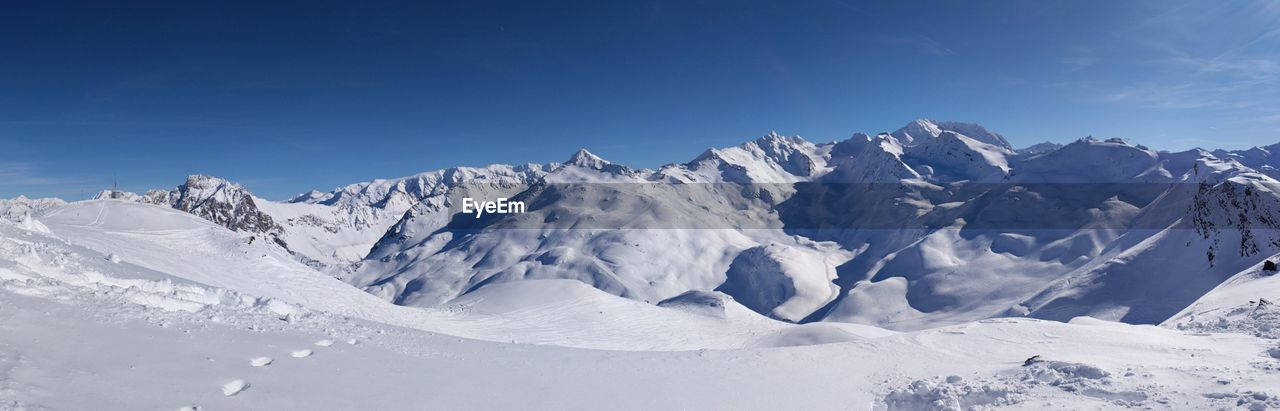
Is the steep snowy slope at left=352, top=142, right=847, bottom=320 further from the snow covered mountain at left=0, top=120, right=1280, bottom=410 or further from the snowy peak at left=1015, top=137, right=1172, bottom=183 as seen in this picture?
the snowy peak at left=1015, top=137, right=1172, bottom=183

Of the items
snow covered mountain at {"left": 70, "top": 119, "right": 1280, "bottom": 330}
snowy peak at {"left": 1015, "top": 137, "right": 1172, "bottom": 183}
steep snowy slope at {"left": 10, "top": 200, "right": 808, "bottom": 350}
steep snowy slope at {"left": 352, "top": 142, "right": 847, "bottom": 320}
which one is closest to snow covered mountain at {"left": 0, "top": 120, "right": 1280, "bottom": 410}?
steep snowy slope at {"left": 10, "top": 200, "right": 808, "bottom": 350}

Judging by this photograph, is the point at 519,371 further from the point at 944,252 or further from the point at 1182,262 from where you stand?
A: the point at 944,252

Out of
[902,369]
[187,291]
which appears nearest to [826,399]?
[902,369]

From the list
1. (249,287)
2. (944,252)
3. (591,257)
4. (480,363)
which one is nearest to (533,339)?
(249,287)

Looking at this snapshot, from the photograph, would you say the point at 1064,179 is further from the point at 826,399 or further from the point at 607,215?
the point at 826,399

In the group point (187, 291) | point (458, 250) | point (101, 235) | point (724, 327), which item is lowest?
point (724, 327)

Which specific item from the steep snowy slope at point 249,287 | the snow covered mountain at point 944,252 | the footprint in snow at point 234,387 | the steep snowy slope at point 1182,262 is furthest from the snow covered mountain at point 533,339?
the snow covered mountain at point 944,252
